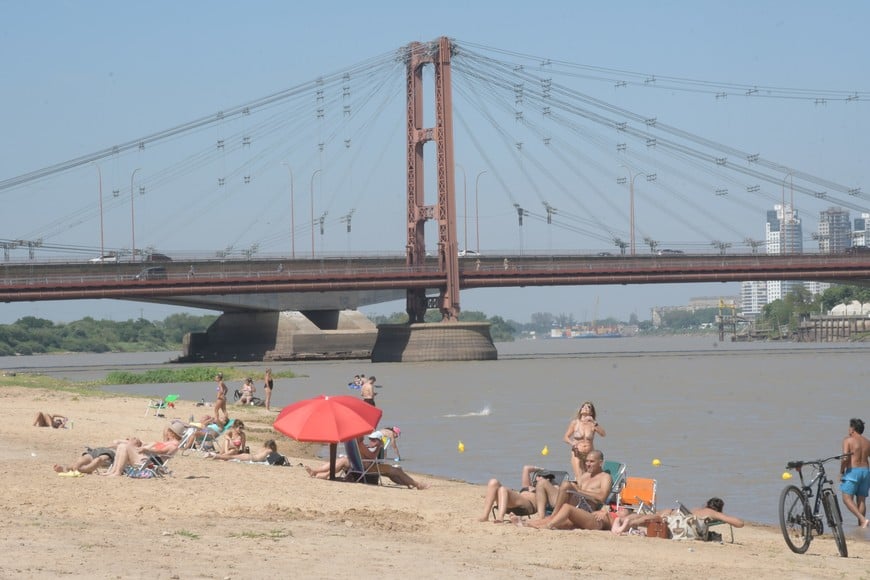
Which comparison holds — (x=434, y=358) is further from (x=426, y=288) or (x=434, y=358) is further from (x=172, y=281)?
(x=172, y=281)

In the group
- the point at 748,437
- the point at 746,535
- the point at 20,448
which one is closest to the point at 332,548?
the point at 746,535

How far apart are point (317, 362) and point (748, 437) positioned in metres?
58.0

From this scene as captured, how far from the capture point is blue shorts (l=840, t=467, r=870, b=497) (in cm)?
1573

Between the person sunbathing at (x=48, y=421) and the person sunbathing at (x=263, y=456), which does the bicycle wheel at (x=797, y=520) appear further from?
the person sunbathing at (x=48, y=421)

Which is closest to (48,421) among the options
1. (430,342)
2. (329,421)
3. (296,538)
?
(329,421)

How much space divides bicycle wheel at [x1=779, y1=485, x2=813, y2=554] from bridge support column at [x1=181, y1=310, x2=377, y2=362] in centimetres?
7681

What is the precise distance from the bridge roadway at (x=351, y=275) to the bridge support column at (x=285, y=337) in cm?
152

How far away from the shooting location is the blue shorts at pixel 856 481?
15.7 metres

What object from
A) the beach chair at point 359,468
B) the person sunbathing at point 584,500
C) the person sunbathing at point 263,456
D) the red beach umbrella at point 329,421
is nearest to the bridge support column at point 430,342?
the person sunbathing at point 263,456

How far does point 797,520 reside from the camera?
13.1m

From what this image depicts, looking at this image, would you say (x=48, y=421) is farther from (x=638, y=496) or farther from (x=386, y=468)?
(x=638, y=496)

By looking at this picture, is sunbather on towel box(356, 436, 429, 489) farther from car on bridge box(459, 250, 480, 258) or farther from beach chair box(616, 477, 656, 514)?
car on bridge box(459, 250, 480, 258)

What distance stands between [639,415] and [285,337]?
5731cm

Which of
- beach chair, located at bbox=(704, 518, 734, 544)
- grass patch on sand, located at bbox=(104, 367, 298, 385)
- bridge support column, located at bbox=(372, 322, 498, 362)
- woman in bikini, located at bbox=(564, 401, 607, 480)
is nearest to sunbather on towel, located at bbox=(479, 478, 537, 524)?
woman in bikini, located at bbox=(564, 401, 607, 480)
